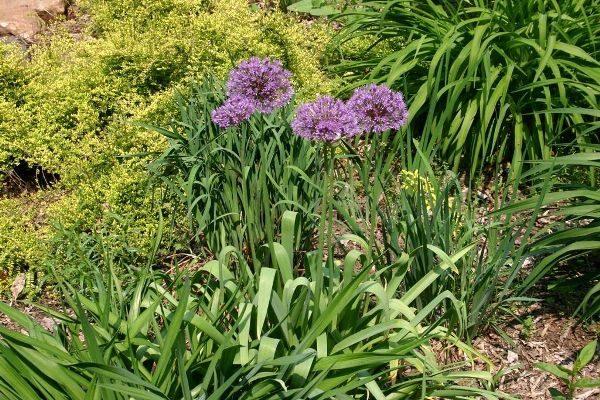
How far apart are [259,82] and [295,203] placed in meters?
0.62

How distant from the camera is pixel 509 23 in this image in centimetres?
435

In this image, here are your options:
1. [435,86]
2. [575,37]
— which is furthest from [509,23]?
[435,86]

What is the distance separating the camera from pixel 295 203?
3051 mm

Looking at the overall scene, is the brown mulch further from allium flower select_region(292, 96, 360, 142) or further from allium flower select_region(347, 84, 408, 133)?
allium flower select_region(292, 96, 360, 142)

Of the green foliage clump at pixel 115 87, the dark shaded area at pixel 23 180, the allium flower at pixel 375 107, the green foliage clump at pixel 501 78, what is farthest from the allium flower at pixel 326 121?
the dark shaded area at pixel 23 180

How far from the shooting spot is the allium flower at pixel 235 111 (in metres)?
2.69

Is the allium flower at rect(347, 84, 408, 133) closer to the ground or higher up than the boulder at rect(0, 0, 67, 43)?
higher up

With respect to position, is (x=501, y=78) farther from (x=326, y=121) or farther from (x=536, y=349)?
(x=326, y=121)

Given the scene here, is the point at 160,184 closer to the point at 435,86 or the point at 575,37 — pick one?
the point at 435,86

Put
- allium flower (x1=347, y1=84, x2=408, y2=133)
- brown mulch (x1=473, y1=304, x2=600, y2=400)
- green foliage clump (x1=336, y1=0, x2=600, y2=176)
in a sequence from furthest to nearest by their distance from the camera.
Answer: green foliage clump (x1=336, y1=0, x2=600, y2=176), brown mulch (x1=473, y1=304, x2=600, y2=400), allium flower (x1=347, y1=84, x2=408, y2=133)

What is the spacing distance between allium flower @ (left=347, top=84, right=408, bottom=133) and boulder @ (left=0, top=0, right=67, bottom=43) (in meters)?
4.70

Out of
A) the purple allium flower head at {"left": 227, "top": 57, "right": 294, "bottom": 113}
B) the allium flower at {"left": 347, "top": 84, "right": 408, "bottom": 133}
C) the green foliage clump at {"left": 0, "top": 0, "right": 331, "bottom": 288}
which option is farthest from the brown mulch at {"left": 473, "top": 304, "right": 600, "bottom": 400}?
the green foliage clump at {"left": 0, "top": 0, "right": 331, "bottom": 288}

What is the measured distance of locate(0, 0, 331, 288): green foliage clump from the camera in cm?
406

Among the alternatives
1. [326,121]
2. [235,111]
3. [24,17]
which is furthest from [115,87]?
[326,121]
